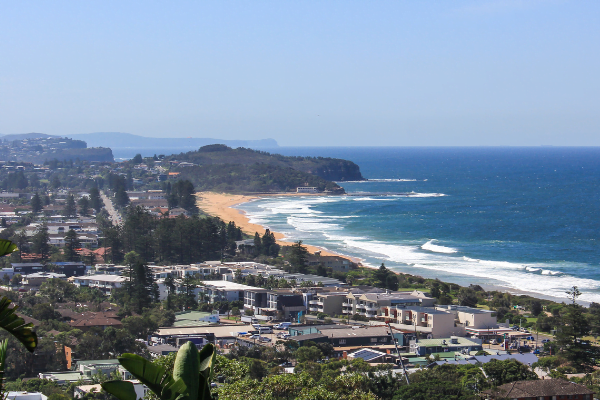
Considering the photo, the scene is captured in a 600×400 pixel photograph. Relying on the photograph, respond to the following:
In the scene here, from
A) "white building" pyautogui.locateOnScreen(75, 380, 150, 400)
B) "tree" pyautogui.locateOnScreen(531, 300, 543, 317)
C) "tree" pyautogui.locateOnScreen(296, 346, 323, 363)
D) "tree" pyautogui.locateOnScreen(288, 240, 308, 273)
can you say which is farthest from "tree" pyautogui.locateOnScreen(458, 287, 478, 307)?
"white building" pyautogui.locateOnScreen(75, 380, 150, 400)

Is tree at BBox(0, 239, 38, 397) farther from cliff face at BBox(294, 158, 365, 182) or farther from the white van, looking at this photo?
cliff face at BBox(294, 158, 365, 182)

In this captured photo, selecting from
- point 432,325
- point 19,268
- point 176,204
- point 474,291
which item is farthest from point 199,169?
point 432,325

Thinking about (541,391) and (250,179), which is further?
(250,179)

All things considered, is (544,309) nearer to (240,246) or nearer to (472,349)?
(472,349)

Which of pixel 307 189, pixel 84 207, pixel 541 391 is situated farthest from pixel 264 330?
pixel 307 189

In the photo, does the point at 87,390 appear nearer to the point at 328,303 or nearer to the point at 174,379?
the point at 174,379

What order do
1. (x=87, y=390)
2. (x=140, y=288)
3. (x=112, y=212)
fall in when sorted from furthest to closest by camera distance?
1. (x=112, y=212)
2. (x=140, y=288)
3. (x=87, y=390)
